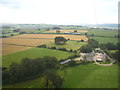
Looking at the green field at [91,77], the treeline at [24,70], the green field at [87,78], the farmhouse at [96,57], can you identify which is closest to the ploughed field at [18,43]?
the treeline at [24,70]

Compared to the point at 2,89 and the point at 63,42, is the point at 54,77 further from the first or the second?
the point at 63,42

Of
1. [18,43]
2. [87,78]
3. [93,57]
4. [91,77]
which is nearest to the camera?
[87,78]

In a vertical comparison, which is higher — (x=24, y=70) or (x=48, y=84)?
(x=24, y=70)

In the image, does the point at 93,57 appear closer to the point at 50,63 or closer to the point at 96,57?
the point at 96,57

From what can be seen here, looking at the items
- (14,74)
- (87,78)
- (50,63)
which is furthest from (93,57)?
(14,74)

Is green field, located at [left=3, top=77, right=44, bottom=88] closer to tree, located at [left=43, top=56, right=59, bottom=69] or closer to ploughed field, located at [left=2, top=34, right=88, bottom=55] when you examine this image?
tree, located at [left=43, top=56, right=59, bottom=69]

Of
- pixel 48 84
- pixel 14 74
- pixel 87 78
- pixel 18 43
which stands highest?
pixel 18 43

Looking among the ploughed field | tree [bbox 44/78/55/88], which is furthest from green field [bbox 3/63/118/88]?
the ploughed field

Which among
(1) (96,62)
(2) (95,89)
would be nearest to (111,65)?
(1) (96,62)
